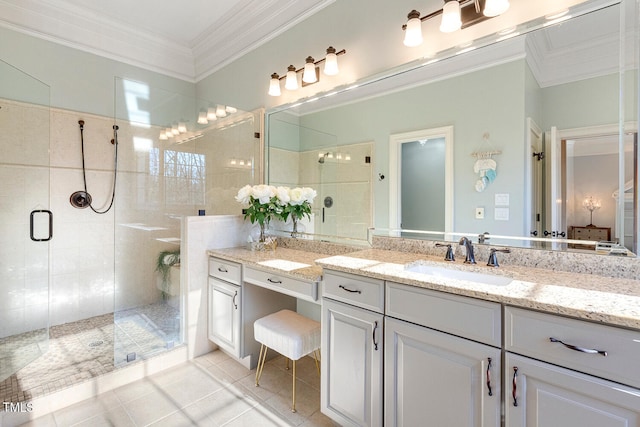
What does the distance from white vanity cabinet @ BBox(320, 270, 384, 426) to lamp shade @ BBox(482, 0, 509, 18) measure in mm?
1423

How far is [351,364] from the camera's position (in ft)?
4.76

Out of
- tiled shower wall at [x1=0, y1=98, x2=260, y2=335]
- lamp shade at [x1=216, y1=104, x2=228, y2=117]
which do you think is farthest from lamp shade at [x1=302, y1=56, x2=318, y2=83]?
lamp shade at [x1=216, y1=104, x2=228, y2=117]

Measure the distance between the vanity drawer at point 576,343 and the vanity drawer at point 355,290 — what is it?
0.49 m

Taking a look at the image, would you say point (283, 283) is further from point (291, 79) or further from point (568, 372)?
point (291, 79)

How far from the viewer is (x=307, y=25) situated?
2453 millimetres

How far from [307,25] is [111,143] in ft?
7.36

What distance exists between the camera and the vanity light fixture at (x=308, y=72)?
86.0 inches

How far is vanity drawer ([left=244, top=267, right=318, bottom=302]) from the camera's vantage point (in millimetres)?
1669

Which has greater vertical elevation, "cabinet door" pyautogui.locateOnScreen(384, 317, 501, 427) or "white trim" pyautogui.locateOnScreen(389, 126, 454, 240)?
"white trim" pyautogui.locateOnScreen(389, 126, 454, 240)

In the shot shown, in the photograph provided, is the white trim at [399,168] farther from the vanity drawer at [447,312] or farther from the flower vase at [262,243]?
the flower vase at [262,243]

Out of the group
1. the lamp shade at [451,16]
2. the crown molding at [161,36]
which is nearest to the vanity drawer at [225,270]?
the lamp shade at [451,16]

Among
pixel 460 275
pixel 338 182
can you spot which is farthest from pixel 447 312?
pixel 338 182

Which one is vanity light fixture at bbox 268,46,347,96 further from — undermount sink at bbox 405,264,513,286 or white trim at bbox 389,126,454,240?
undermount sink at bbox 405,264,513,286

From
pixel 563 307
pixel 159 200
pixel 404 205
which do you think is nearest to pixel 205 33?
pixel 159 200
